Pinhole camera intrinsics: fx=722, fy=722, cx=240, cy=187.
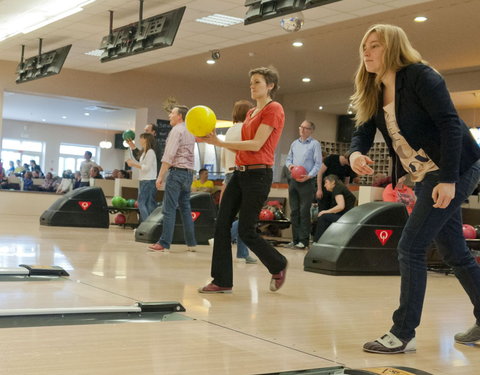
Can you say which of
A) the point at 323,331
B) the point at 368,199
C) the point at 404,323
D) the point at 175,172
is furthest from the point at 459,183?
the point at 368,199

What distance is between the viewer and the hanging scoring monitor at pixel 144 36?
9.12 metres

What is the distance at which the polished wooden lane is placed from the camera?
2.41 metres

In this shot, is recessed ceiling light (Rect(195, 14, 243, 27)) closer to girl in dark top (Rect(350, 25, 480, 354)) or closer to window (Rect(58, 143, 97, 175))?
girl in dark top (Rect(350, 25, 480, 354))

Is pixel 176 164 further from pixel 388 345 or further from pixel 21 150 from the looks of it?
pixel 21 150

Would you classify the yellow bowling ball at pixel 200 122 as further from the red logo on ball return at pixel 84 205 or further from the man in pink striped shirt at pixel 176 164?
the red logo on ball return at pixel 84 205

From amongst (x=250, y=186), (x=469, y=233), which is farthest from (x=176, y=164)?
(x=469, y=233)

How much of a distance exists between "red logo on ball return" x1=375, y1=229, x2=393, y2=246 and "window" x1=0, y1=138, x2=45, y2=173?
24276mm

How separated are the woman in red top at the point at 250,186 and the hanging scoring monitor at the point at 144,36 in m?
5.14

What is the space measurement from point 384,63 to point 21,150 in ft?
88.8

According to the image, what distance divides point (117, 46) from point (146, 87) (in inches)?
209

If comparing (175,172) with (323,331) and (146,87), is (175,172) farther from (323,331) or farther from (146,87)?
(146,87)

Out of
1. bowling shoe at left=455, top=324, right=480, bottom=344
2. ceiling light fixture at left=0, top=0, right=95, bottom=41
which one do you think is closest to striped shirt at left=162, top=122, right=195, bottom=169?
ceiling light fixture at left=0, top=0, right=95, bottom=41

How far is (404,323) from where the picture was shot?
109 inches

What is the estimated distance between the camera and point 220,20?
9680mm
